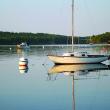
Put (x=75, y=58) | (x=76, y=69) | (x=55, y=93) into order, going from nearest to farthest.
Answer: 1. (x=55, y=93)
2. (x=76, y=69)
3. (x=75, y=58)

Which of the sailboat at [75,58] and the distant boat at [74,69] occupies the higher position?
the sailboat at [75,58]

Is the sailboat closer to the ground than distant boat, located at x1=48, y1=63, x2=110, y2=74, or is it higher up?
higher up

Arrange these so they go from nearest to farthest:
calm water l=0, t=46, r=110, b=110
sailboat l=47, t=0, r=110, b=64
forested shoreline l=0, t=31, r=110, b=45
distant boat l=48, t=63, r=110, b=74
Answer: calm water l=0, t=46, r=110, b=110 → distant boat l=48, t=63, r=110, b=74 → sailboat l=47, t=0, r=110, b=64 → forested shoreline l=0, t=31, r=110, b=45

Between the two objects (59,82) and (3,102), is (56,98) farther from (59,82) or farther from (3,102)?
(59,82)

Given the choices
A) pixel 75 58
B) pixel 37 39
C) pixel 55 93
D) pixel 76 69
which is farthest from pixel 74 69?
pixel 37 39

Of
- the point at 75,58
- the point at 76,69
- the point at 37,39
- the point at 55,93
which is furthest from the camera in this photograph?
the point at 37,39

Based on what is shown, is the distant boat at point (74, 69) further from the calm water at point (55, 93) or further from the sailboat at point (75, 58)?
the calm water at point (55, 93)

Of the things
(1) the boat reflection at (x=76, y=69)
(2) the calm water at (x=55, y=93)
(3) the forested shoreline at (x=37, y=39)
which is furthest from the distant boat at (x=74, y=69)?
(3) the forested shoreline at (x=37, y=39)

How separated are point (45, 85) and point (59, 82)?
1.72m

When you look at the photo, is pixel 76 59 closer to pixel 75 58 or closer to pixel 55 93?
pixel 75 58

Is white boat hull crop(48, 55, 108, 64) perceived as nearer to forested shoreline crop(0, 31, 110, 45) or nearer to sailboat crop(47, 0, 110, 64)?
sailboat crop(47, 0, 110, 64)

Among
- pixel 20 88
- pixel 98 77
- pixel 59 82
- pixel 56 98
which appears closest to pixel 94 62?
pixel 98 77

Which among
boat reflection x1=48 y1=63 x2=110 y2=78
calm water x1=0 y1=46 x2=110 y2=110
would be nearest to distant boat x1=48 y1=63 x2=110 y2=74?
boat reflection x1=48 y1=63 x2=110 y2=78

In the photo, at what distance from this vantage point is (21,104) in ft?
61.7
